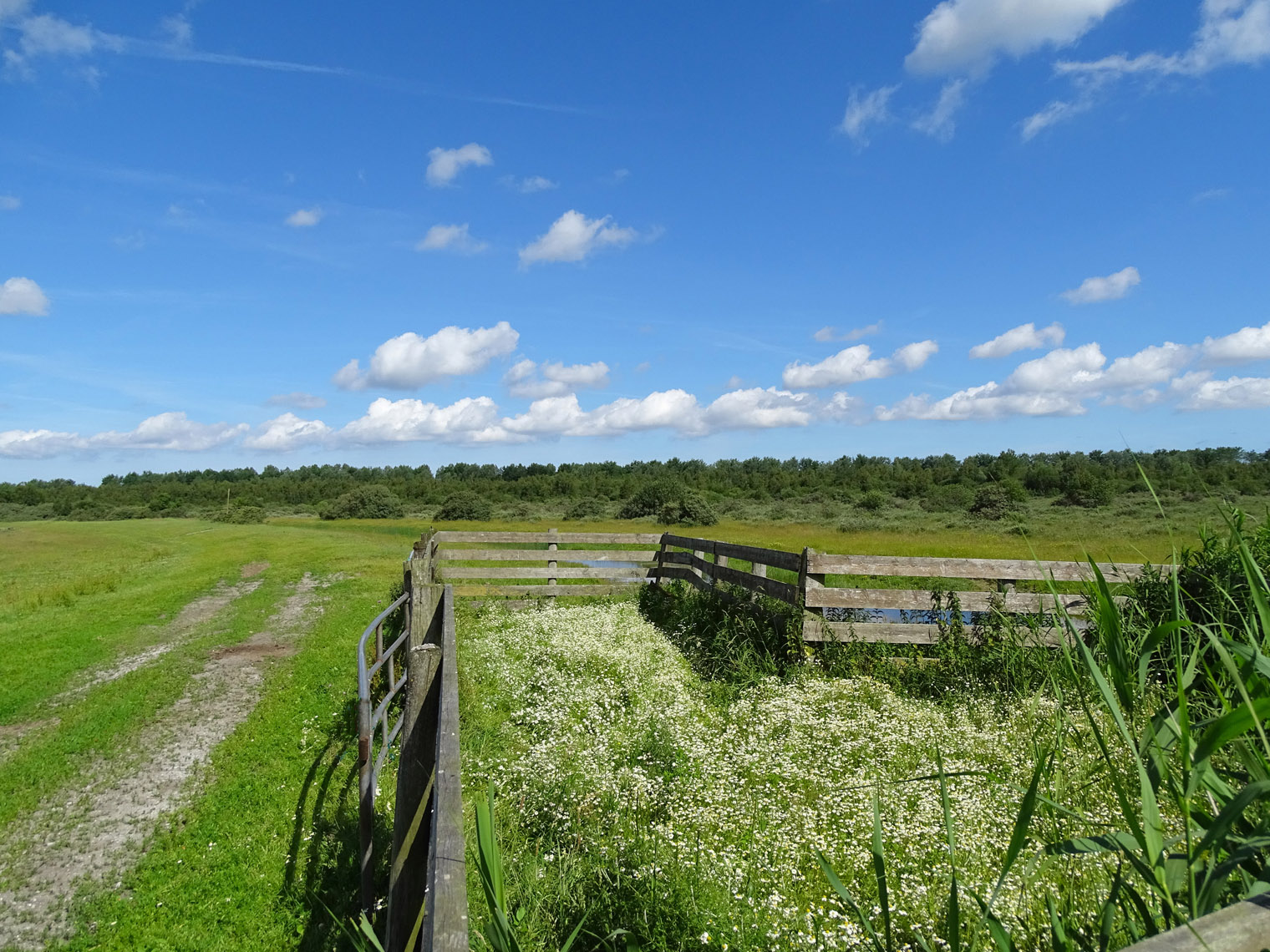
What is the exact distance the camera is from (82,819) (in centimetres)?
629

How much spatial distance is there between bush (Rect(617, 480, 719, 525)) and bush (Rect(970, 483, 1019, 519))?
71.9 ft

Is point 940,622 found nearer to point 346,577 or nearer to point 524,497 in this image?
point 346,577

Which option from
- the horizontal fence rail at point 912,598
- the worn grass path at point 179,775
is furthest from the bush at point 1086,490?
the worn grass path at point 179,775

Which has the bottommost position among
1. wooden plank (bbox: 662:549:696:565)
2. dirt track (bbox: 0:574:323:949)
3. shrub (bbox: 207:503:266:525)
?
dirt track (bbox: 0:574:323:949)

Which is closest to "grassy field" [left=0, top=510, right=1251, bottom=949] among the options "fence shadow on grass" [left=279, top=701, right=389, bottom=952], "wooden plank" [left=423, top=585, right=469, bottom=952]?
"fence shadow on grass" [left=279, top=701, right=389, bottom=952]

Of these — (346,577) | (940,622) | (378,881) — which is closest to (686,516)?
(346,577)

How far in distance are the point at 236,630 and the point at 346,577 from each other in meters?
7.55

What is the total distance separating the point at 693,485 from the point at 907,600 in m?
88.5

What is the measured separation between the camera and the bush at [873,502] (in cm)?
6856

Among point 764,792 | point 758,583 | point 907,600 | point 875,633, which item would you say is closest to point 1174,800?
point 764,792

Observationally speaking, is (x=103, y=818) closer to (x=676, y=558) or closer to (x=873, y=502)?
(x=676, y=558)

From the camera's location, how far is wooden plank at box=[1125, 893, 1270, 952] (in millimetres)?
1134

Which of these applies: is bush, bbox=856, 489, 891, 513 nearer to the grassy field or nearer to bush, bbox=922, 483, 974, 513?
bush, bbox=922, 483, 974, 513

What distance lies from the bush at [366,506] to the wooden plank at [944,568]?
74.6 meters
